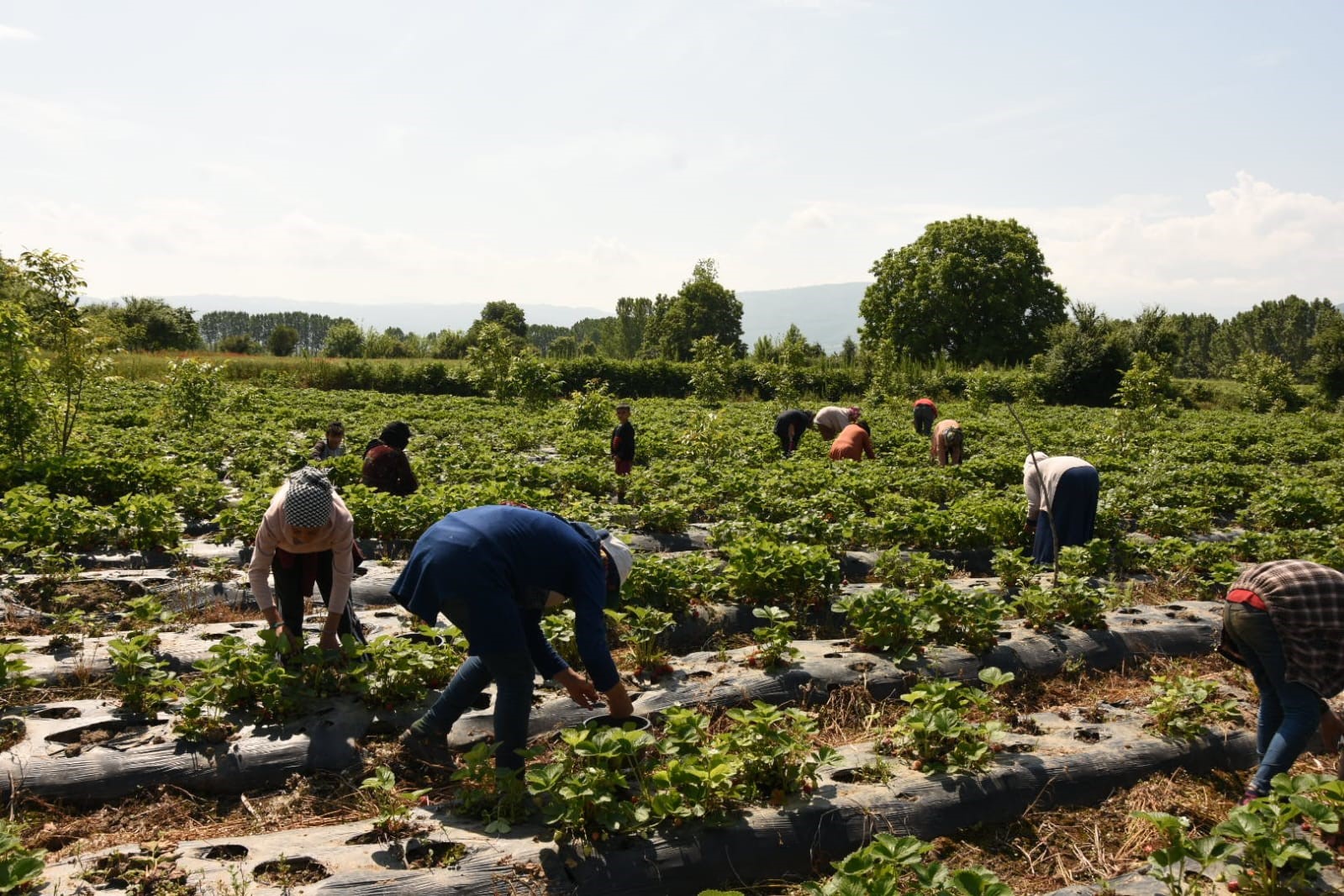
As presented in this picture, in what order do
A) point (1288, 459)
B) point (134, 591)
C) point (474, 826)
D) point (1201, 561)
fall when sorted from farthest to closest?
point (1288, 459) < point (1201, 561) < point (134, 591) < point (474, 826)

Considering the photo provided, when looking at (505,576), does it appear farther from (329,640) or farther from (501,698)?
(329,640)

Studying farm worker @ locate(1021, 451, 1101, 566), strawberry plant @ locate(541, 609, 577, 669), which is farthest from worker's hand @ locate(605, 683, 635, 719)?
farm worker @ locate(1021, 451, 1101, 566)

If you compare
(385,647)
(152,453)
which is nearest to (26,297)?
(152,453)

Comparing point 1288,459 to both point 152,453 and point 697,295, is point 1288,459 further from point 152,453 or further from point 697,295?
point 697,295

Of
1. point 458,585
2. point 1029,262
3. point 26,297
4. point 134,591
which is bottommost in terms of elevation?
point 134,591

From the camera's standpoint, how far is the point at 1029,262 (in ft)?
154

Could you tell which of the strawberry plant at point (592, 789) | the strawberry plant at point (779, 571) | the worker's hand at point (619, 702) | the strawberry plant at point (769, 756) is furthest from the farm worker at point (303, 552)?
the strawberry plant at point (779, 571)

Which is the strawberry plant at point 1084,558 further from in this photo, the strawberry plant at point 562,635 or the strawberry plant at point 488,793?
the strawberry plant at point 488,793

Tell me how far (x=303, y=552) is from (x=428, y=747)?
1.28 metres

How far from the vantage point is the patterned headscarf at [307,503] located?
4.23 meters

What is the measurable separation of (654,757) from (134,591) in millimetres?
4740

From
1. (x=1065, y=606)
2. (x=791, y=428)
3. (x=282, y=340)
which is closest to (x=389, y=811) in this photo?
(x=1065, y=606)

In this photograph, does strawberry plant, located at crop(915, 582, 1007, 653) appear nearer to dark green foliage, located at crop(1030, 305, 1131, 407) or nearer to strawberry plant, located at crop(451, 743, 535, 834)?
strawberry plant, located at crop(451, 743, 535, 834)

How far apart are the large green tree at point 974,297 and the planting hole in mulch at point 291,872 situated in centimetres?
4410
